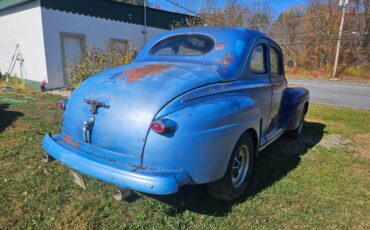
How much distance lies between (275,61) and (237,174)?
2290 mm

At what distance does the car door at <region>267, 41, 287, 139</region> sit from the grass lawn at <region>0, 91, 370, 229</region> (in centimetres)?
55

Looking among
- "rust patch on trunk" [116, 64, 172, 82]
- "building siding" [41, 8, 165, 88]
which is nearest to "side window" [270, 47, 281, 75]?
"rust patch on trunk" [116, 64, 172, 82]

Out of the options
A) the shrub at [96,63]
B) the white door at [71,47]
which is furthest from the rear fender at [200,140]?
the white door at [71,47]

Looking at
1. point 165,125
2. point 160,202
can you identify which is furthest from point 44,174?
point 165,125

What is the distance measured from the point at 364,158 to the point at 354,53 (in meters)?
23.7

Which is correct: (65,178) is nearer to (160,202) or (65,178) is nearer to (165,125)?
(160,202)

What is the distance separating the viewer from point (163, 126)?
95.7 inches

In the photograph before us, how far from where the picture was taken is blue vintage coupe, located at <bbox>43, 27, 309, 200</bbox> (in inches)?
98.7

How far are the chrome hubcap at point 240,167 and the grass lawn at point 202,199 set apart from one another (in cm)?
22

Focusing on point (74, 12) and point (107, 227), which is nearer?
point (107, 227)

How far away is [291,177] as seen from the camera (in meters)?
4.05

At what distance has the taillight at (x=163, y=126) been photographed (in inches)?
96.0

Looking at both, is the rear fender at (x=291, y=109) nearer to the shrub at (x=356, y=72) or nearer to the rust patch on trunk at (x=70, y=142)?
the rust patch on trunk at (x=70, y=142)

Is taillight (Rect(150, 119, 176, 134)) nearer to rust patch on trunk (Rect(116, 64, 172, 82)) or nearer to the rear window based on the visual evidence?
rust patch on trunk (Rect(116, 64, 172, 82))
